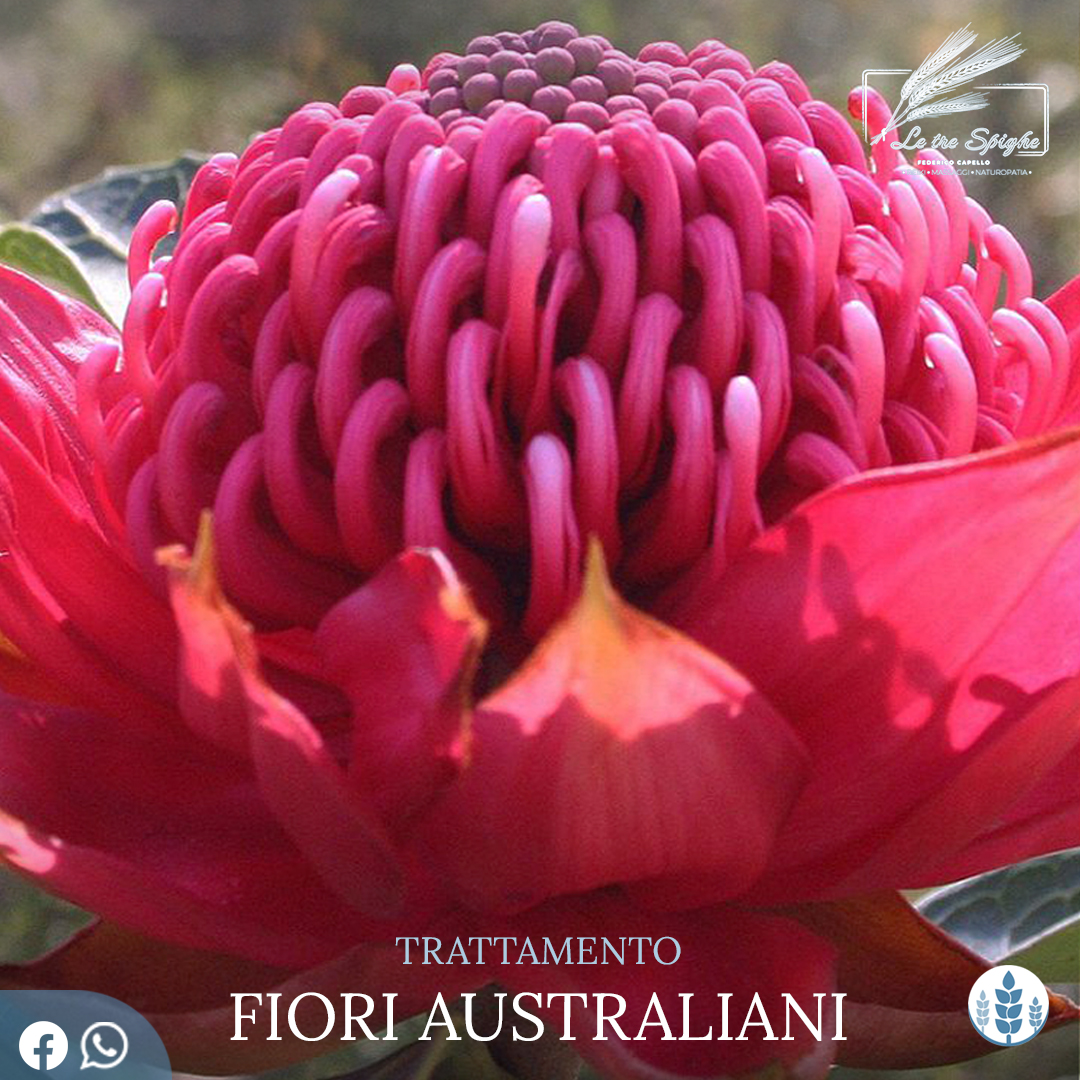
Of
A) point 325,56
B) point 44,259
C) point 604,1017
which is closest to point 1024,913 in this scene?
Answer: point 604,1017

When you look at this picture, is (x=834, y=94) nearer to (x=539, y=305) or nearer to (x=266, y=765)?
(x=539, y=305)

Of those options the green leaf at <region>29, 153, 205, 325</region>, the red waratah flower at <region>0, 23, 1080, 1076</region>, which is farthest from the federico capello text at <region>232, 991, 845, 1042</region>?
the green leaf at <region>29, 153, 205, 325</region>

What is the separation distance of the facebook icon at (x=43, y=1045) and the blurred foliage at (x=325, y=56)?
102 centimetres

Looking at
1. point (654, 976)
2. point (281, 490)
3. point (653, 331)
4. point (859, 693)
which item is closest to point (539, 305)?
point (653, 331)

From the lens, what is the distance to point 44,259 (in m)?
1.68

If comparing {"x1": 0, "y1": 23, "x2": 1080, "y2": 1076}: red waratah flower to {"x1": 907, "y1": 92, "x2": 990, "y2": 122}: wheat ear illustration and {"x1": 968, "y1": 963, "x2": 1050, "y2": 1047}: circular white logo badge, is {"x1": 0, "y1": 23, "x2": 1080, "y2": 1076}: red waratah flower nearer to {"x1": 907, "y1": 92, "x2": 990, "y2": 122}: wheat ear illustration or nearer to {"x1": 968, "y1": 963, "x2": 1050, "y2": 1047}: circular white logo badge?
{"x1": 968, "y1": 963, "x2": 1050, "y2": 1047}: circular white logo badge

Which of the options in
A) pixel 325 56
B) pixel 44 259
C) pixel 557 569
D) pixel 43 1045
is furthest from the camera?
pixel 325 56

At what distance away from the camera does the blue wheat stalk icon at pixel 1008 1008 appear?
1.12 metres

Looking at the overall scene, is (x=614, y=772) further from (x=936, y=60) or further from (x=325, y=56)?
(x=325, y=56)

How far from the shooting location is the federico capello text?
39.0 inches

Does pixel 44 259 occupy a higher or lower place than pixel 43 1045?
higher

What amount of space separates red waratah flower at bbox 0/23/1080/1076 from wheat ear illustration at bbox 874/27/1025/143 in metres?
0.16

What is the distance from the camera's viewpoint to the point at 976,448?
3.93 ft

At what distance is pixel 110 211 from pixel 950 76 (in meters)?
0.90
